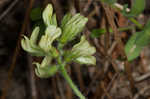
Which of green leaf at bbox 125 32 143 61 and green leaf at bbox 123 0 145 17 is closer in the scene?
green leaf at bbox 123 0 145 17

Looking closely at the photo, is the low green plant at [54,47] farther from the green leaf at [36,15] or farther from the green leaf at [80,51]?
the green leaf at [36,15]

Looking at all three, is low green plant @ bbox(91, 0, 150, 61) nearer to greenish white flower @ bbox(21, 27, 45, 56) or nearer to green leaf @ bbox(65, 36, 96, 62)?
green leaf @ bbox(65, 36, 96, 62)

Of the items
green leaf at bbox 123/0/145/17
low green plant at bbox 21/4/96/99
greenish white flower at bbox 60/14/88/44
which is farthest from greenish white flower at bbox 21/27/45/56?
green leaf at bbox 123/0/145/17

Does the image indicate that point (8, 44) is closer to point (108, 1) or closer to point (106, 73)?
point (106, 73)

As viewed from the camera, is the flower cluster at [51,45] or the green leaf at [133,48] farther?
the green leaf at [133,48]

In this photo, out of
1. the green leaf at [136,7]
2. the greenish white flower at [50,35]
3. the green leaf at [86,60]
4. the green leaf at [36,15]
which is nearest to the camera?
the greenish white flower at [50,35]

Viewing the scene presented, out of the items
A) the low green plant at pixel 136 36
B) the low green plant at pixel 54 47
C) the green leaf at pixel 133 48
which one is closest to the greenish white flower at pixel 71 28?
the low green plant at pixel 54 47

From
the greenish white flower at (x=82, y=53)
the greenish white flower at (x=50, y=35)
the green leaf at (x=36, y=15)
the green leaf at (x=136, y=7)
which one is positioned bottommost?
the green leaf at (x=136, y=7)

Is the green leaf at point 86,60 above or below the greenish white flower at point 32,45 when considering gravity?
below

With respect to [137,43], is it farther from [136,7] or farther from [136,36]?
[136,7]

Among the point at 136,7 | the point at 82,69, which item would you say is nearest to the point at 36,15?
the point at 136,7
